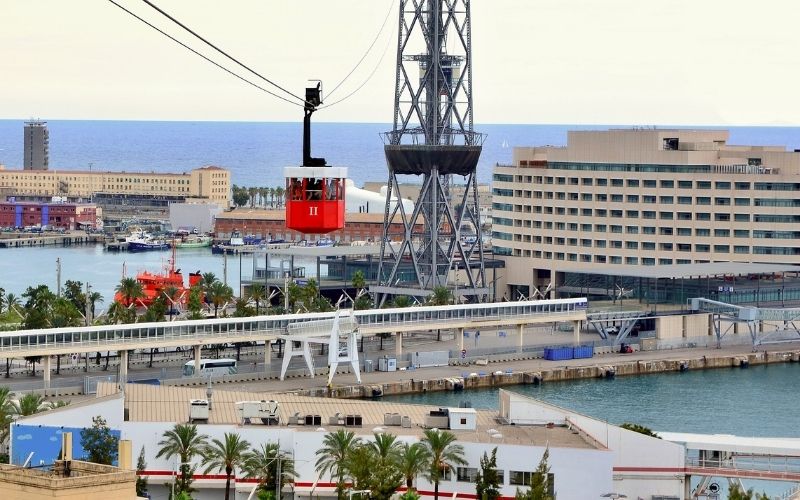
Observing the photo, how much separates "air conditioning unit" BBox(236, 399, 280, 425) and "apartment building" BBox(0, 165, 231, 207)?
9700 cm

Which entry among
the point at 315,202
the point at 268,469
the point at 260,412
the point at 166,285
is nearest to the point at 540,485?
the point at 268,469

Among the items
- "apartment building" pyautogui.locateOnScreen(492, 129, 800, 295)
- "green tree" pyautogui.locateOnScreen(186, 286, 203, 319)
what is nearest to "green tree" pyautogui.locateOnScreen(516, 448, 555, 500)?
"green tree" pyautogui.locateOnScreen(186, 286, 203, 319)

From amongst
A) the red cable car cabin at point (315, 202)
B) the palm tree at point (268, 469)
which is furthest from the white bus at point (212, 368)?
the red cable car cabin at point (315, 202)

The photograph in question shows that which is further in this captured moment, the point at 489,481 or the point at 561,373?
the point at 561,373

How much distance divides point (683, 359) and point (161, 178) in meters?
83.5

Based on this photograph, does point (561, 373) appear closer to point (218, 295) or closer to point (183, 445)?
point (218, 295)

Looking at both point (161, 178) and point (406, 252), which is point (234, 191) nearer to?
point (161, 178)

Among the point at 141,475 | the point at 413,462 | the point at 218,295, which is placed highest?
the point at 218,295

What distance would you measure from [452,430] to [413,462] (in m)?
1.99

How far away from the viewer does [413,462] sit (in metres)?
30.9

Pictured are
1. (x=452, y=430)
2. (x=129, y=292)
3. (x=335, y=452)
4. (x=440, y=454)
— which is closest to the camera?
(x=440, y=454)

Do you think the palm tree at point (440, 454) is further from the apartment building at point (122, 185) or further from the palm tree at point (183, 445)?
the apartment building at point (122, 185)

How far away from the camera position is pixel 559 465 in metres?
30.3

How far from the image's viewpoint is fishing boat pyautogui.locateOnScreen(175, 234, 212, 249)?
11831 centimetres
